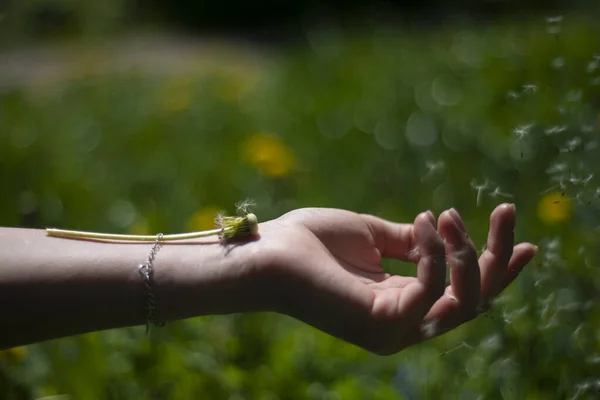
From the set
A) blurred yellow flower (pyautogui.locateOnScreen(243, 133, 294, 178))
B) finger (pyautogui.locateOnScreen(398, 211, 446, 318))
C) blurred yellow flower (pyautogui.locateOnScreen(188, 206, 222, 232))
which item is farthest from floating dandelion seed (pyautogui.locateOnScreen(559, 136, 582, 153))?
blurred yellow flower (pyautogui.locateOnScreen(243, 133, 294, 178))

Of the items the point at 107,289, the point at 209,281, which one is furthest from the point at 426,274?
the point at 107,289

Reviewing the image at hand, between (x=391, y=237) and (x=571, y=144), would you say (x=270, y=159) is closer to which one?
(x=391, y=237)

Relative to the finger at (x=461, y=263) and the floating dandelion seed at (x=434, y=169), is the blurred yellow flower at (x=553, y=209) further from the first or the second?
the floating dandelion seed at (x=434, y=169)

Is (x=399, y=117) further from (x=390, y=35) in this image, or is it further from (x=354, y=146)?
(x=390, y=35)

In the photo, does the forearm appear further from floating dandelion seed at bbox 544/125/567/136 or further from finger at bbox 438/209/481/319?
floating dandelion seed at bbox 544/125/567/136

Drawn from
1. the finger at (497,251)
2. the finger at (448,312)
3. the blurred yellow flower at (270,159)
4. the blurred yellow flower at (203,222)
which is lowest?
the finger at (448,312)

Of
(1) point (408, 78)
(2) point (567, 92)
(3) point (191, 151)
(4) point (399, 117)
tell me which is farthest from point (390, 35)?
(2) point (567, 92)

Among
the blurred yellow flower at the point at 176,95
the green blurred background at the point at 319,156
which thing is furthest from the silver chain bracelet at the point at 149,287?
the blurred yellow flower at the point at 176,95
